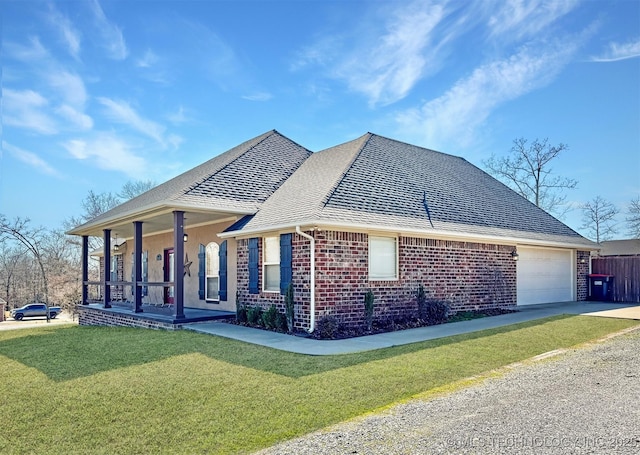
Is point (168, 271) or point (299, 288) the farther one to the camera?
point (168, 271)

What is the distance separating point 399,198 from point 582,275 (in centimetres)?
1007

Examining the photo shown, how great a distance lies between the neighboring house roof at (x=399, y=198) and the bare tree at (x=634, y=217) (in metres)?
20.7

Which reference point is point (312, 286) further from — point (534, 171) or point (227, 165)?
point (534, 171)

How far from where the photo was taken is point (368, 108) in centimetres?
1812

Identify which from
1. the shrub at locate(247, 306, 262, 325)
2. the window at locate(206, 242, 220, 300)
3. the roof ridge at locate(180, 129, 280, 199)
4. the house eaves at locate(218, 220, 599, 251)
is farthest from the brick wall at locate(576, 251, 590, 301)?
the window at locate(206, 242, 220, 300)

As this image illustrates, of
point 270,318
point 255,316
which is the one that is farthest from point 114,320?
point 270,318

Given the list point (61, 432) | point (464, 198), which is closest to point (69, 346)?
point (61, 432)

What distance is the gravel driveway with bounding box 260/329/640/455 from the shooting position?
385 cm

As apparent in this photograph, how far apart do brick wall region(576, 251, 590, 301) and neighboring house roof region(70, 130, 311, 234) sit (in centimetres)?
1147

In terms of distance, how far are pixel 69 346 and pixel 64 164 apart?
19.9m

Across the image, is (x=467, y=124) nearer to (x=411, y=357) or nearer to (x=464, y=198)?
(x=464, y=198)

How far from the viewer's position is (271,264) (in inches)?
458

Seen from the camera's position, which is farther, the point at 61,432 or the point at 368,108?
the point at 368,108

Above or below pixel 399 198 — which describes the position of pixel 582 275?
below
